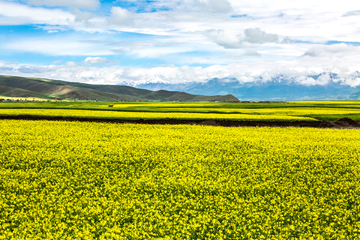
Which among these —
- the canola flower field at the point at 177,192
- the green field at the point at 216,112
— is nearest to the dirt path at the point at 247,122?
the green field at the point at 216,112

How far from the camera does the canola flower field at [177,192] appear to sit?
9625 mm

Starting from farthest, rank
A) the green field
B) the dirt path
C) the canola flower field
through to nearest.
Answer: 1. the green field
2. the dirt path
3. the canola flower field

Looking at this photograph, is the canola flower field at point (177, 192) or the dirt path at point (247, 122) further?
the dirt path at point (247, 122)

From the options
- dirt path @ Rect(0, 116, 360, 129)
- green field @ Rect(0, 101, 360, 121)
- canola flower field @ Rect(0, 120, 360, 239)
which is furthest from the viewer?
green field @ Rect(0, 101, 360, 121)

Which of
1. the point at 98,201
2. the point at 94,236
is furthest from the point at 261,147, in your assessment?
the point at 94,236

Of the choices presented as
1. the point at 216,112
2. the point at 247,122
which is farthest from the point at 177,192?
the point at 216,112

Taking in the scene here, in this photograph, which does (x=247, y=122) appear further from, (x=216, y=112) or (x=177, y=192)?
(x=177, y=192)

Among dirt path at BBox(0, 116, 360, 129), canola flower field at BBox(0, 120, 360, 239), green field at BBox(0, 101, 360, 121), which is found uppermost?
green field at BBox(0, 101, 360, 121)

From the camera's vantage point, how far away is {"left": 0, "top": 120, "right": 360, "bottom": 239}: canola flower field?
9625 mm

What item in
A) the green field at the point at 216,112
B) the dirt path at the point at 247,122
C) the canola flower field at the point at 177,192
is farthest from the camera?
the green field at the point at 216,112

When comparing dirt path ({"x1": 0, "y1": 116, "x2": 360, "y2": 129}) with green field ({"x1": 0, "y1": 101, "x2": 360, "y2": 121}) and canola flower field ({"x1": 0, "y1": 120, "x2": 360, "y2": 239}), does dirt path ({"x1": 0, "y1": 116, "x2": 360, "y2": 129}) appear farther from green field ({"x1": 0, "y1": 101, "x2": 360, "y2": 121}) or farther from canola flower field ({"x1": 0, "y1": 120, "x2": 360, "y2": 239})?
canola flower field ({"x1": 0, "y1": 120, "x2": 360, "y2": 239})

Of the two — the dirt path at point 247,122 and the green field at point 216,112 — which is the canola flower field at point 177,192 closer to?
the dirt path at point 247,122

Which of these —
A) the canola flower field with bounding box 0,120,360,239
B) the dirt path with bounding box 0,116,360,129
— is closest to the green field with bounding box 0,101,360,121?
the dirt path with bounding box 0,116,360,129

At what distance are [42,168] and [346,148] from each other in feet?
76.5
